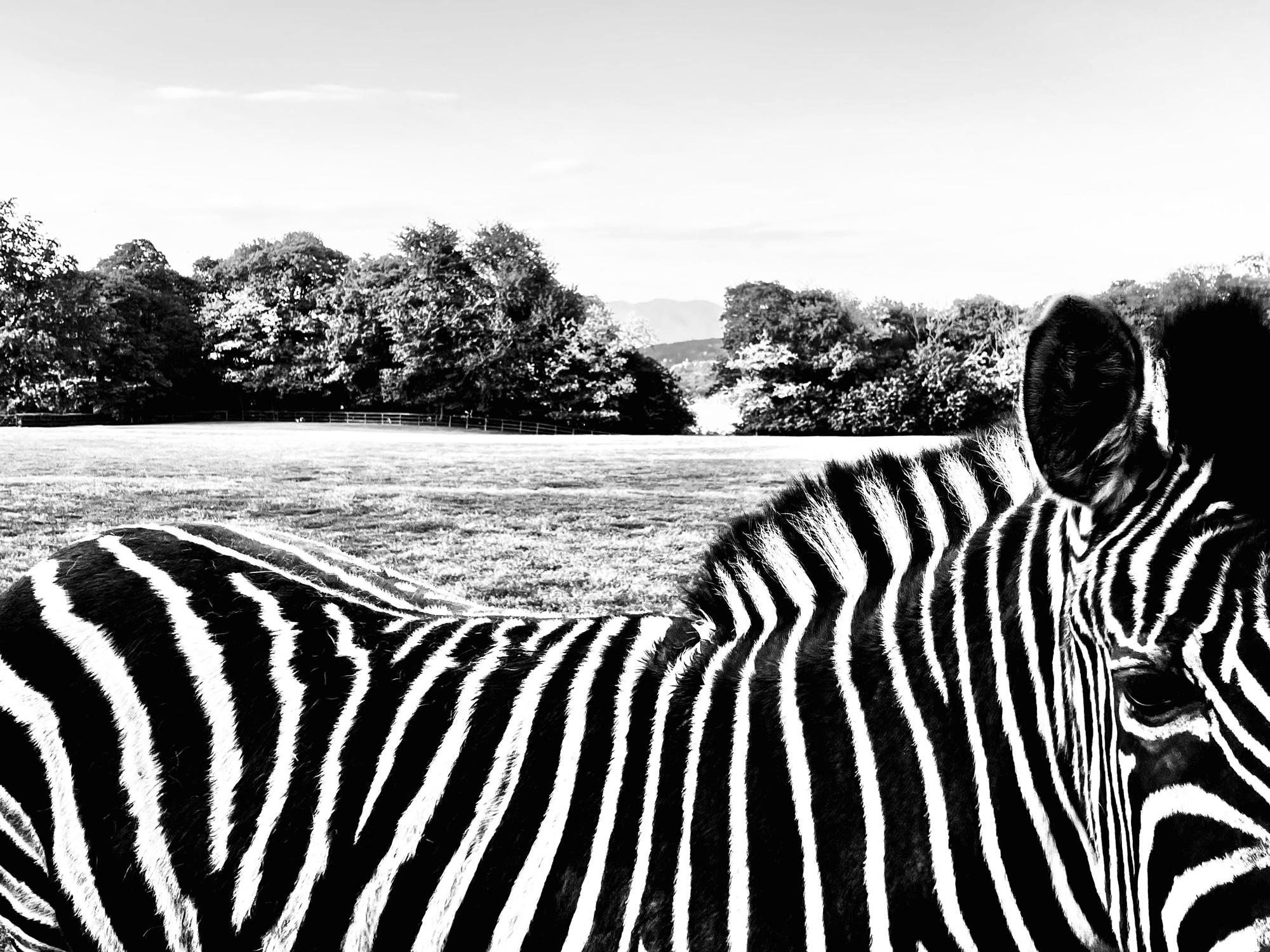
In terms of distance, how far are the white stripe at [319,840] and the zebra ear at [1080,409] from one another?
1.53 metres

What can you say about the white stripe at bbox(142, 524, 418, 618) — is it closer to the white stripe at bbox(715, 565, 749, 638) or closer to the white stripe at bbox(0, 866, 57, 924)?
the white stripe at bbox(715, 565, 749, 638)

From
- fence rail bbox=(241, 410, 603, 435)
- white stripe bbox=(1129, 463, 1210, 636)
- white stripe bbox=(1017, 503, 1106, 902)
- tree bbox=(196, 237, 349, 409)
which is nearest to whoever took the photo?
white stripe bbox=(1129, 463, 1210, 636)

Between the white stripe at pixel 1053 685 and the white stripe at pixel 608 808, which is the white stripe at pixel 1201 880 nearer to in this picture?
the white stripe at pixel 1053 685

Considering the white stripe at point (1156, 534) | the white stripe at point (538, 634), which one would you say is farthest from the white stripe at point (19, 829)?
the white stripe at point (1156, 534)

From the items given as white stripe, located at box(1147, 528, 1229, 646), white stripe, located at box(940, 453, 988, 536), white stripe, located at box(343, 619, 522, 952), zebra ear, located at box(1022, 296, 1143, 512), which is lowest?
white stripe, located at box(343, 619, 522, 952)

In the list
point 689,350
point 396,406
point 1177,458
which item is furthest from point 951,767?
point 689,350

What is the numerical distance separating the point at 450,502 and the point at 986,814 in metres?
15.6

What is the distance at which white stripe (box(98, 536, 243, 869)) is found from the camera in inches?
83.7

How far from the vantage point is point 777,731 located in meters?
1.80

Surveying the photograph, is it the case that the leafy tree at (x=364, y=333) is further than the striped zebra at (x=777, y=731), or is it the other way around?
the leafy tree at (x=364, y=333)

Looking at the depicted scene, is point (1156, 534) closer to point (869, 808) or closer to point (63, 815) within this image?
point (869, 808)

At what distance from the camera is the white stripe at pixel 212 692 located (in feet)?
Result: 6.98

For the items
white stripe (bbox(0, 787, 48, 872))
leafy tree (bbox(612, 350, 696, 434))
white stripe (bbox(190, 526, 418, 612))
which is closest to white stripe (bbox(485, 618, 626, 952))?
white stripe (bbox(190, 526, 418, 612))

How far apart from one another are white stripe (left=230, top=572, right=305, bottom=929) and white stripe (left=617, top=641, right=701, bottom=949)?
0.84m
